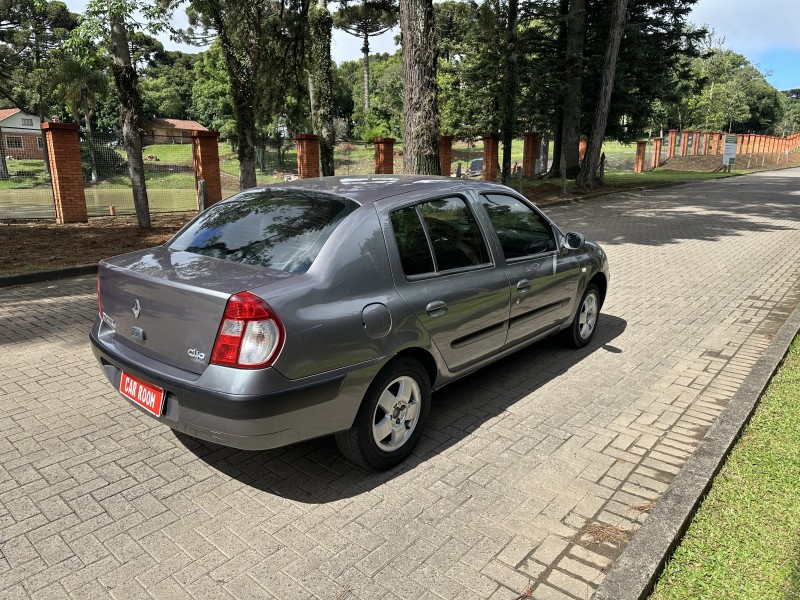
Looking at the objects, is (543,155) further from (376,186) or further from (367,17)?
(376,186)

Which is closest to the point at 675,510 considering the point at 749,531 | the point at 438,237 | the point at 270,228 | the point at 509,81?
the point at 749,531

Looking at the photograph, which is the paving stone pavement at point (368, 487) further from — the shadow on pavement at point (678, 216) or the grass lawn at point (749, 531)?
the shadow on pavement at point (678, 216)

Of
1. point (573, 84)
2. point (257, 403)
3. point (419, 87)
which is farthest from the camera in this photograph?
point (573, 84)

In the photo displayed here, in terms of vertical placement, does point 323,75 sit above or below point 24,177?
above

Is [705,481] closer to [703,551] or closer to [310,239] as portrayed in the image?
[703,551]

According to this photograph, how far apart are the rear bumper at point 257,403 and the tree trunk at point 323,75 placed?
15915mm

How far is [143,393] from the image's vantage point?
322cm

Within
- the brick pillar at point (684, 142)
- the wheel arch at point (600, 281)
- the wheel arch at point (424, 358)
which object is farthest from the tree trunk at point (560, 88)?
the brick pillar at point (684, 142)

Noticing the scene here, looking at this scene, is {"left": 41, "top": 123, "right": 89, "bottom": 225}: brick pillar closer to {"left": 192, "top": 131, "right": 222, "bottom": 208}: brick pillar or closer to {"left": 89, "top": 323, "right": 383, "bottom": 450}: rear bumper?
{"left": 192, "top": 131, "right": 222, "bottom": 208}: brick pillar

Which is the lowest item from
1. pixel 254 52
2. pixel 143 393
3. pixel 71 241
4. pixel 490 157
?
pixel 71 241

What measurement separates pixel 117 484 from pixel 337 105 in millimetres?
87733

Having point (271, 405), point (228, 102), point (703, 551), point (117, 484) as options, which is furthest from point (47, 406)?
point (228, 102)

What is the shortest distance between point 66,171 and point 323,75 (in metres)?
8.59

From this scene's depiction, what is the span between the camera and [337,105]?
280ft
